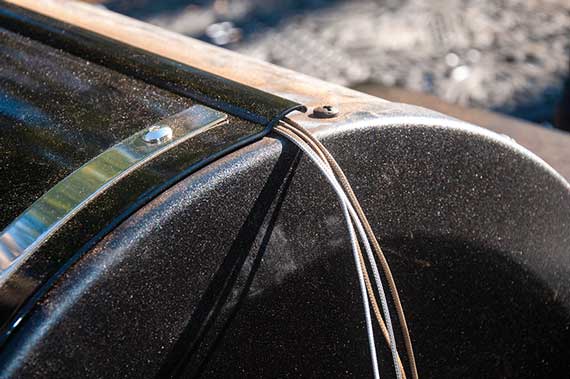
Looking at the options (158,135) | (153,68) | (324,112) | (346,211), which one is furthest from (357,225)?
(153,68)

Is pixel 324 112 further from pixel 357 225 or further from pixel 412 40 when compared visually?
pixel 412 40

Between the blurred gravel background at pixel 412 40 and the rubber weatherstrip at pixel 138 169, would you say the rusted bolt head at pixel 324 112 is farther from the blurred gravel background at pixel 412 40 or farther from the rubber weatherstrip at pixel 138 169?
the blurred gravel background at pixel 412 40

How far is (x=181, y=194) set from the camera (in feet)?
2.85

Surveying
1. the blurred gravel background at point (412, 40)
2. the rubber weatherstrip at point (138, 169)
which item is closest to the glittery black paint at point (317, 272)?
the rubber weatherstrip at point (138, 169)

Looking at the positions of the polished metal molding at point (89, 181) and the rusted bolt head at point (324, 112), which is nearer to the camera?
the polished metal molding at point (89, 181)

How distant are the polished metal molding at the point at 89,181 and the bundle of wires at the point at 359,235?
0.38ft

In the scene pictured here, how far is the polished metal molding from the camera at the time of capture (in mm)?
843

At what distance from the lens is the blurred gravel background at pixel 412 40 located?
4.02 metres

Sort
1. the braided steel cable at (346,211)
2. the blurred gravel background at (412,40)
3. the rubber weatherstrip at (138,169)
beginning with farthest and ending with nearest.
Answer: the blurred gravel background at (412,40), the braided steel cable at (346,211), the rubber weatherstrip at (138,169)

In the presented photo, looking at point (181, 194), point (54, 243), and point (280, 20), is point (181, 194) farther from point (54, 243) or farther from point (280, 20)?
point (280, 20)

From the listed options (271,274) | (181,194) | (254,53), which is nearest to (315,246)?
(271,274)

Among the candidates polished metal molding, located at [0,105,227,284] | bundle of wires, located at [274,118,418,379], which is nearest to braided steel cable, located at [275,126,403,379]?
bundle of wires, located at [274,118,418,379]

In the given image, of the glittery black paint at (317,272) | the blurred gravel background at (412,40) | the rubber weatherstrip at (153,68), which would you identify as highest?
the rubber weatherstrip at (153,68)

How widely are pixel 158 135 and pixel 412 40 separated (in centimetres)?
376
